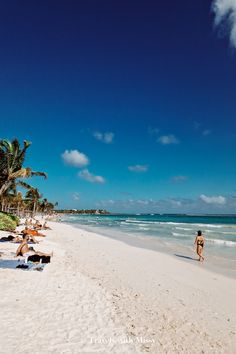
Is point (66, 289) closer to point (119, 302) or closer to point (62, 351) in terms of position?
point (119, 302)

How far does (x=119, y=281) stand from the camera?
9398 mm

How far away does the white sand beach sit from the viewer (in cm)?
498

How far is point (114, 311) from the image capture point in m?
6.47

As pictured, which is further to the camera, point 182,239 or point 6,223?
point 182,239

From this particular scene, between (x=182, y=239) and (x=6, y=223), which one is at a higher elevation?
(x=6, y=223)

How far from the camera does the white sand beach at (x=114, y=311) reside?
4.98 m

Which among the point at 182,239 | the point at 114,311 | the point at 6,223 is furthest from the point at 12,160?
the point at 114,311

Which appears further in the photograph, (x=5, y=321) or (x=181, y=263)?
(x=181, y=263)

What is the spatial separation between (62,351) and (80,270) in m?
6.08

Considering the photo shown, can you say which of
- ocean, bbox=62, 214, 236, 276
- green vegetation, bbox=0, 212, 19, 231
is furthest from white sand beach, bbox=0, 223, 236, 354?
green vegetation, bbox=0, 212, 19, 231

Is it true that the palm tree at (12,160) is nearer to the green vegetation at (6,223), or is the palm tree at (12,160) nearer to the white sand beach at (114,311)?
the green vegetation at (6,223)

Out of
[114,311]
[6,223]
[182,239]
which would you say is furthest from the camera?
[182,239]

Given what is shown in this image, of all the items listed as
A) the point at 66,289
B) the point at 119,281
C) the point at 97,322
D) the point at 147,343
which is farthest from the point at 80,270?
the point at 147,343

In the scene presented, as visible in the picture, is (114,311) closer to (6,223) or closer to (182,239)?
(6,223)
